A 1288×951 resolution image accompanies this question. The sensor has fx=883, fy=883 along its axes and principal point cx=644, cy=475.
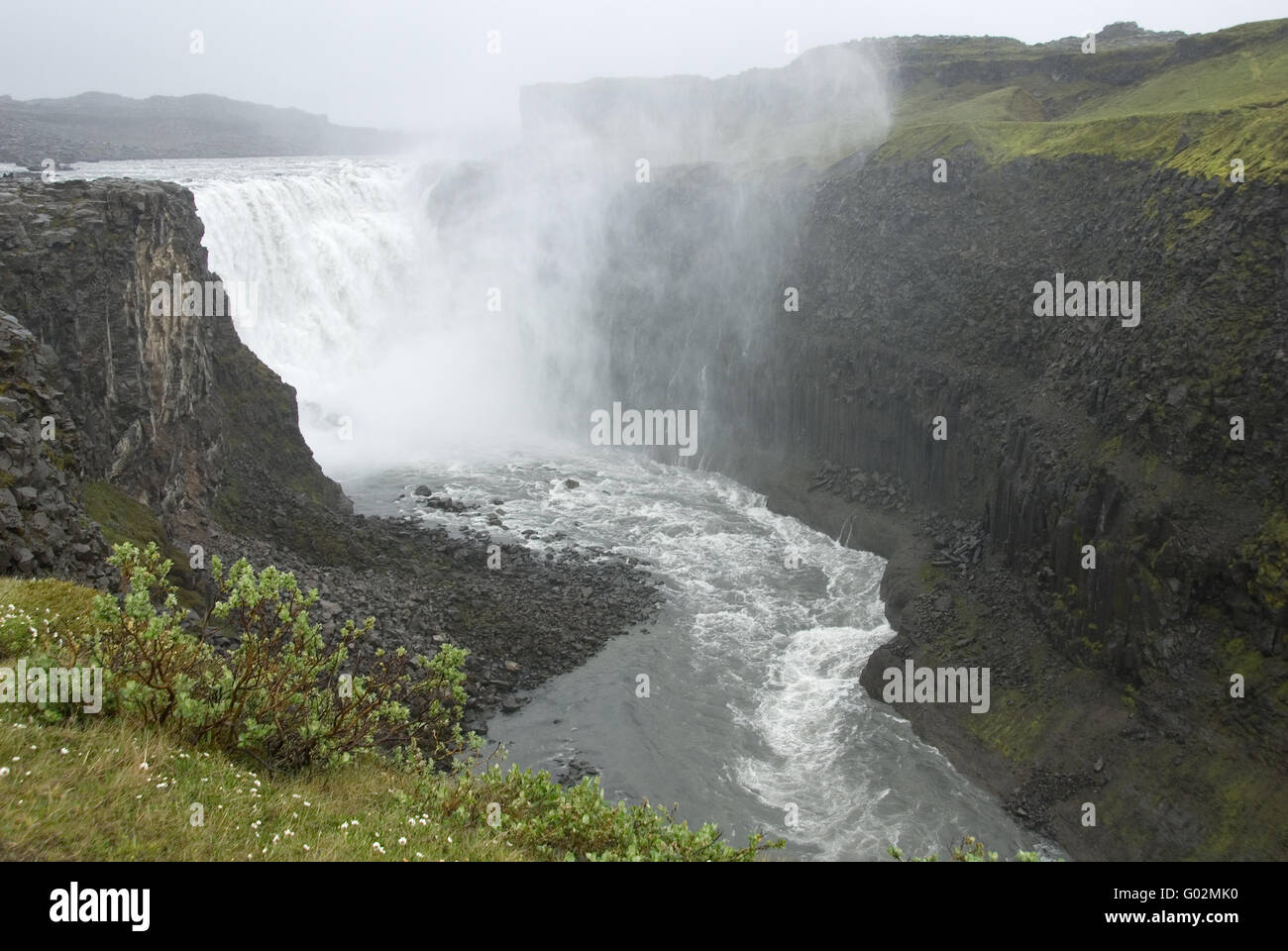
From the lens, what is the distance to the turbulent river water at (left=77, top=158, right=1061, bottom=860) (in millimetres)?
28844

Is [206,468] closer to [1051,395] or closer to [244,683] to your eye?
[244,683]

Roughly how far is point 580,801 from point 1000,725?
24225 millimetres

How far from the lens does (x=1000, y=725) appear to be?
102 ft

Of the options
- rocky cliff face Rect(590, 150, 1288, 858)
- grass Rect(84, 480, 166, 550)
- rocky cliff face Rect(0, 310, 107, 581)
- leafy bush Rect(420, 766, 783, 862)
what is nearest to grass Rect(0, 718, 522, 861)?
leafy bush Rect(420, 766, 783, 862)

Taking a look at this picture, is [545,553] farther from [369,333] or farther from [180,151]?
[180,151]

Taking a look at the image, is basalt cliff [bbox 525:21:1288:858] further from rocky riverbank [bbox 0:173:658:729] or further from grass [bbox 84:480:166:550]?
grass [bbox 84:480:166:550]

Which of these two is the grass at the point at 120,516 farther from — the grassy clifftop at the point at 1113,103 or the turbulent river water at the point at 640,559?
the grassy clifftop at the point at 1113,103

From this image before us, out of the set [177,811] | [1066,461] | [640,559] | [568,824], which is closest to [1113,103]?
[1066,461]

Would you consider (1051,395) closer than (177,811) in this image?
No

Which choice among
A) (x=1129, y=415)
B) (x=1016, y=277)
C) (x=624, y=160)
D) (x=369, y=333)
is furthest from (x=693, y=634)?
(x=624, y=160)

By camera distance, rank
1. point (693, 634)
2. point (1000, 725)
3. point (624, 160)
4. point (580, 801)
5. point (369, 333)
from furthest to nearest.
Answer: point (624, 160) → point (369, 333) → point (693, 634) → point (1000, 725) → point (580, 801)

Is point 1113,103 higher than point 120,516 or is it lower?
higher

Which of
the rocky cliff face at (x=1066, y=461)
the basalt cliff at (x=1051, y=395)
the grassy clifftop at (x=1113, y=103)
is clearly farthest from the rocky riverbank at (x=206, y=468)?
the grassy clifftop at (x=1113, y=103)

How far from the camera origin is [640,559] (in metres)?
46.0
